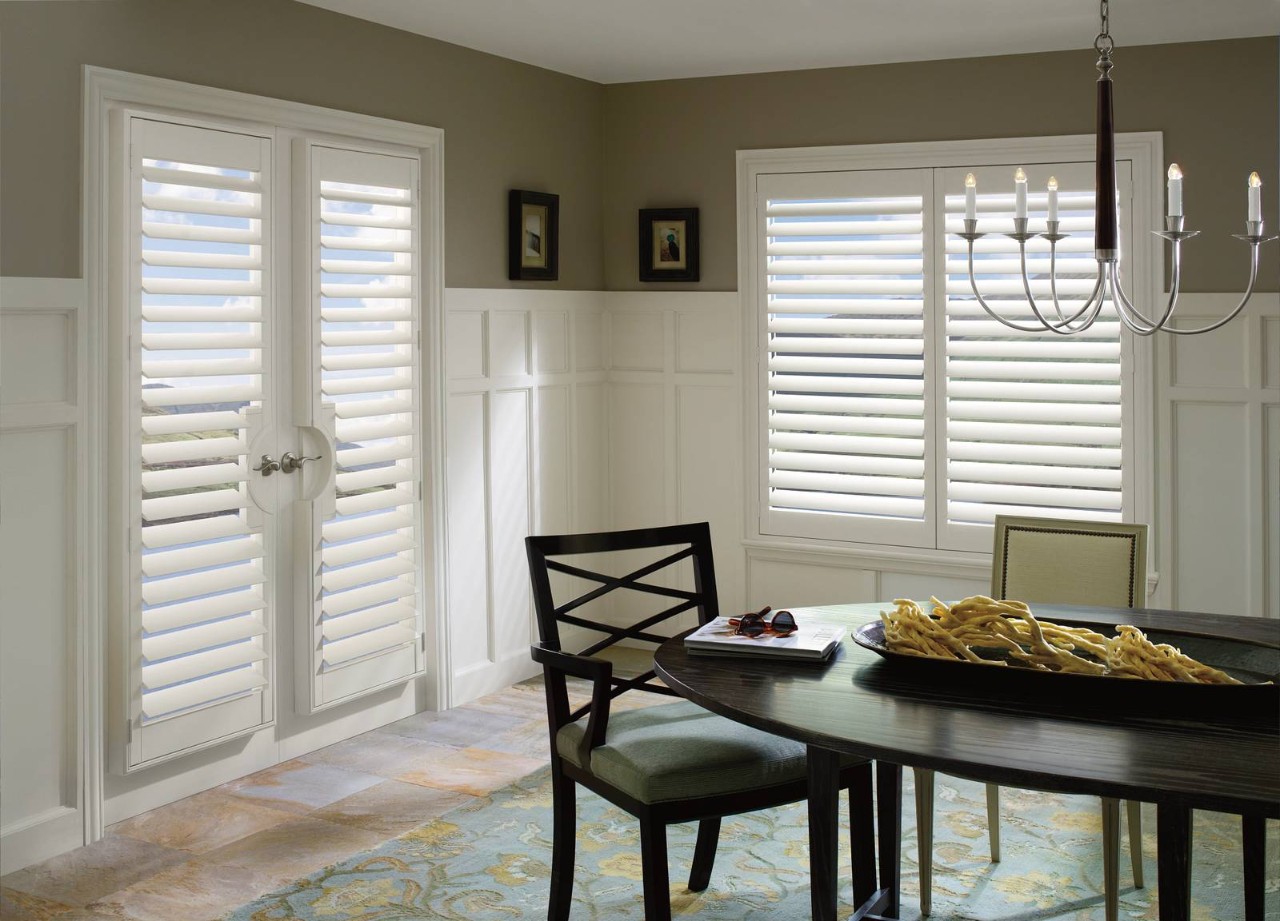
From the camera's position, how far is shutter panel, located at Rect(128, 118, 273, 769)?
11.6 feet

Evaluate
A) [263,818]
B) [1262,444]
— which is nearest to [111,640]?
[263,818]

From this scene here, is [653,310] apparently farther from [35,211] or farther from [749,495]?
[35,211]

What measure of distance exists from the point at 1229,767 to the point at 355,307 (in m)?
3.11

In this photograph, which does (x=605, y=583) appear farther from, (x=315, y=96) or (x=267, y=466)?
(x=315, y=96)

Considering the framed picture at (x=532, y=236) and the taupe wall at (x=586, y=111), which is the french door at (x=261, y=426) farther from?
the framed picture at (x=532, y=236)

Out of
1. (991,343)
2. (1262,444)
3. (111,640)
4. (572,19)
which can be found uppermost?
(572,19)

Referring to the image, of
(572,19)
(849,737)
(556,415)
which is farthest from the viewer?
(556,415)

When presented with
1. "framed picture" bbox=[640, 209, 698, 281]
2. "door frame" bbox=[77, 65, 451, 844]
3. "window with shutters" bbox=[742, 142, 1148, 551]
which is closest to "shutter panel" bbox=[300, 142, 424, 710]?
"door frame" bbox=[77, 65, 451, 844]

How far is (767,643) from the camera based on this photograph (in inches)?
102

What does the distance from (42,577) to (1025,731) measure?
2.49 metres

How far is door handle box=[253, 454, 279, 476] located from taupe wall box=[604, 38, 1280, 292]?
2023 mm

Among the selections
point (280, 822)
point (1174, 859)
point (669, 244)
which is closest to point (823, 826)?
point (1174, 859)

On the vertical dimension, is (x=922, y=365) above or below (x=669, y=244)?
below

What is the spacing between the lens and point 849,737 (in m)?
2.09
